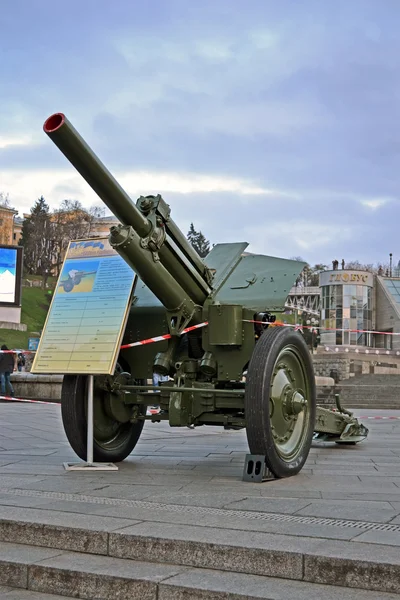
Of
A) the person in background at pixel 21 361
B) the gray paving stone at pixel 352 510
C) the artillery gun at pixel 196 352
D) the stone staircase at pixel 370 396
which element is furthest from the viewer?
the person in background at pixel 21 361

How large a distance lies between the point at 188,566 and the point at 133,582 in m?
0.36

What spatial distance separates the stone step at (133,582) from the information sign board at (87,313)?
8.66 ft

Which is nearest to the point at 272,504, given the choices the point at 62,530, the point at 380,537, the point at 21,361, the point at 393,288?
the point at 380,537

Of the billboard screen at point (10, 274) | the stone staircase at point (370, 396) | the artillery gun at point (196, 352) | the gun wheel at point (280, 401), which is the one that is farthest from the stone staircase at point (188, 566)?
the billboard screen at point (10, 274)

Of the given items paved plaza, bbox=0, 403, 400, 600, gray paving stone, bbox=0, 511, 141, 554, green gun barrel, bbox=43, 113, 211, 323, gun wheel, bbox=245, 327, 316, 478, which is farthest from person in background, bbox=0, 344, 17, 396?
gray paving stone, bbox=0, 511, 141, 554

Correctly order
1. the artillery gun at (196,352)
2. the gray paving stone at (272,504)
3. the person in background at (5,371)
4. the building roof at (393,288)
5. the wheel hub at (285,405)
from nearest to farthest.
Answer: the gray paving stone at (272,504) → the artillery gun at (196,352) → the wheel hub at (285,405) → the person in background at (5,371) → the building roof at (393,288)

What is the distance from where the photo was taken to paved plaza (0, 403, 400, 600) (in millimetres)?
4242

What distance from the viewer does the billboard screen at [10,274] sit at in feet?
132

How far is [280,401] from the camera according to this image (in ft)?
22.8

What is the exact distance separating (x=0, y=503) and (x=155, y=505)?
110 cm

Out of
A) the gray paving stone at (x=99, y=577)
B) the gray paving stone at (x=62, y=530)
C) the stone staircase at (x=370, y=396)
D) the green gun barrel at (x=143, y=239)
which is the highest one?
the green gun barrel at (x=143, y=239)

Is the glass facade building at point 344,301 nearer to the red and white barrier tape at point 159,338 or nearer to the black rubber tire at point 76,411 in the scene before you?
the red and white barrier tape at point 159,338

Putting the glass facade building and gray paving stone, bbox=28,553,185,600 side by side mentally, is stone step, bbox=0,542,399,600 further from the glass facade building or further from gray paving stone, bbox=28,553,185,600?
the glass facade building

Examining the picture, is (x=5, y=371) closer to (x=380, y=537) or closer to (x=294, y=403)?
(x=294, y=403)
